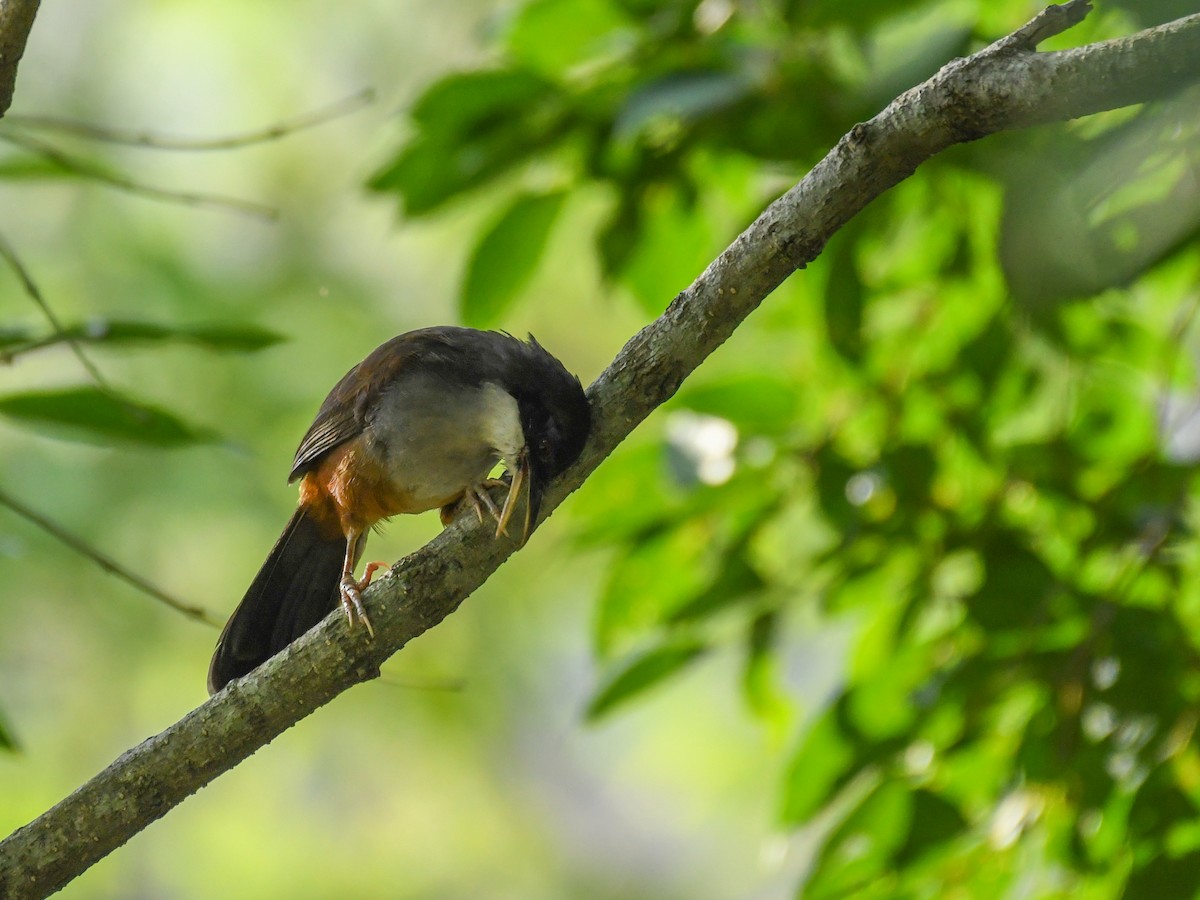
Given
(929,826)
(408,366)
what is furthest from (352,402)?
(929,826)

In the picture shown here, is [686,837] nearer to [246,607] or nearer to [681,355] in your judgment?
[246,607]

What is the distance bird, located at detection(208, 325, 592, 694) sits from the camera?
327 cm

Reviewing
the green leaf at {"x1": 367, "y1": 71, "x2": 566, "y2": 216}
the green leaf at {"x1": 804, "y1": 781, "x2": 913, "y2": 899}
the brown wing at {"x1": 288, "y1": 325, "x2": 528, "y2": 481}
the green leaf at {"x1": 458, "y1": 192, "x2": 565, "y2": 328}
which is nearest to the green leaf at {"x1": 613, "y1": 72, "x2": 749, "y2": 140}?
the green leaf at {"x1": 367, "y1": 71, "x2": 566, "y2": 216}

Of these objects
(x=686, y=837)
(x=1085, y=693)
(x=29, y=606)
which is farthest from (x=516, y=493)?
(x=686, y=837)

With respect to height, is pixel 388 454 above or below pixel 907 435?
above

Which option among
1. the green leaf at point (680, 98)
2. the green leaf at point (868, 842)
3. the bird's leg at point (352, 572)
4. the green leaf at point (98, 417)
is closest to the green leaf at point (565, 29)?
the green leaf at point (680, 98)

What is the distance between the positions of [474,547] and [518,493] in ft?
1.20

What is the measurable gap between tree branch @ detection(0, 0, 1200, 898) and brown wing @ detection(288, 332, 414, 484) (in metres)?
1.36

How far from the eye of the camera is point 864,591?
313 cm

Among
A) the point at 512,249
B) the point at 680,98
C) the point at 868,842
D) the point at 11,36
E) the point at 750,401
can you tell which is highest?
the point at 11,36

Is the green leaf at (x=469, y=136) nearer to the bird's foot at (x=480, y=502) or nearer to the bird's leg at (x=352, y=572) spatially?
the bird's foot at (x=480, y=502)

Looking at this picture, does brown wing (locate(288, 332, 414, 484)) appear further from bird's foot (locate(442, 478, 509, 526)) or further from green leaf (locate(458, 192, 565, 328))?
green leaf (locate(458, 192, 565, 328))

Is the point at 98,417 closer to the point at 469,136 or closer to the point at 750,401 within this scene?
the point at 469,136

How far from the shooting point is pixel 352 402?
12.0ft
